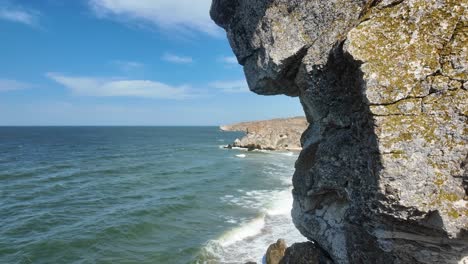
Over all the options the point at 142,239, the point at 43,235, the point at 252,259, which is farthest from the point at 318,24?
the point at 43,235

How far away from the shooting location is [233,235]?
24.3 metres

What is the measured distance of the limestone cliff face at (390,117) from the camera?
7082 millimetres

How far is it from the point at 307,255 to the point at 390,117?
22.3ft

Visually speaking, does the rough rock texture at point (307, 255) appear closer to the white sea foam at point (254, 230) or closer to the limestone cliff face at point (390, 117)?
the limestone cliff face at point (390, 117)

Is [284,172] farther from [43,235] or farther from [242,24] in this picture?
[242,24]

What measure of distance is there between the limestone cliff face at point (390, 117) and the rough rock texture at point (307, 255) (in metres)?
1.33

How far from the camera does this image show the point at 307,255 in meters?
12.2

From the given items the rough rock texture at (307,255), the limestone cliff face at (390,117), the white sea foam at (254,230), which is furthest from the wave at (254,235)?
the limestone cliff face at (390,117)

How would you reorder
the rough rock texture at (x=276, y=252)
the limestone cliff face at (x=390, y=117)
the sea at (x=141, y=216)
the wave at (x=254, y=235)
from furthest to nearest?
1. the sea at (x=141, y=216)
2. the wave at (x=254, y=235)
3. the rough rock texture at (x=276, y=252)
4. the limestone cliff face at (x=390, y=117)

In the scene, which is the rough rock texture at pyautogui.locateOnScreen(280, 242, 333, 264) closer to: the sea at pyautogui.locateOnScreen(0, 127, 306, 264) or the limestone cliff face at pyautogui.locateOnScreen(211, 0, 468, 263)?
the limestone cliff face at pyautogui.locateOnScreen(211, 0, 468, 263)

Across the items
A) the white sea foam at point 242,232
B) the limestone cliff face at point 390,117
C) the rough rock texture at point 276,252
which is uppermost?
the limestone cliff face at point 390,117

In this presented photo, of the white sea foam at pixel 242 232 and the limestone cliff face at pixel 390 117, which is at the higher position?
the limestone cliff face at pixel 390 117

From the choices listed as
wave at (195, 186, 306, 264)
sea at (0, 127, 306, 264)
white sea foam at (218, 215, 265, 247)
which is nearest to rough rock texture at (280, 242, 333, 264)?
wave at (195, 186, 306, 264)

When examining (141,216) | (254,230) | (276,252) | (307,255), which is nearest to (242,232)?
(254,230)
